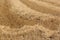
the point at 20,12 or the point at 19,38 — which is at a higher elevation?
the point at 20,12

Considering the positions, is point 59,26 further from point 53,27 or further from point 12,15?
point 12,15

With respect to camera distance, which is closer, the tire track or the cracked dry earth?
the cracked dry earth

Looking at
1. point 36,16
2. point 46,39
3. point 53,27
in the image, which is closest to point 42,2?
point 36,16

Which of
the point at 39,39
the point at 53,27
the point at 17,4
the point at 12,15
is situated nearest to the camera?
the point at 39,39

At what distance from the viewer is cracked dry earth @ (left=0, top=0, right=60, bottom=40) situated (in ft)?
2.56

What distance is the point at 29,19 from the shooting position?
0.94 meters

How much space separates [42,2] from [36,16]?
0.21m

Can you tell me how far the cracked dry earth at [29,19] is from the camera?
0.78 metres

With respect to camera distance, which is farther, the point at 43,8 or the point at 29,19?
the point at 43,8

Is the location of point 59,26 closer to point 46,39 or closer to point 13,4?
point 46,39

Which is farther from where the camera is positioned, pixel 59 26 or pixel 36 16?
pixel 36 16

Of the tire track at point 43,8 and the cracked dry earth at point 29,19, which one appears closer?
the cracked dry earth at point 29,19

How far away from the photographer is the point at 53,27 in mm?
858

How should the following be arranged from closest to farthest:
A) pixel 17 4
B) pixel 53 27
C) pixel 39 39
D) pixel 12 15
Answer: pixel 39 39 → pixel 53 27 → pixel 12 15 → pixel 17 4
